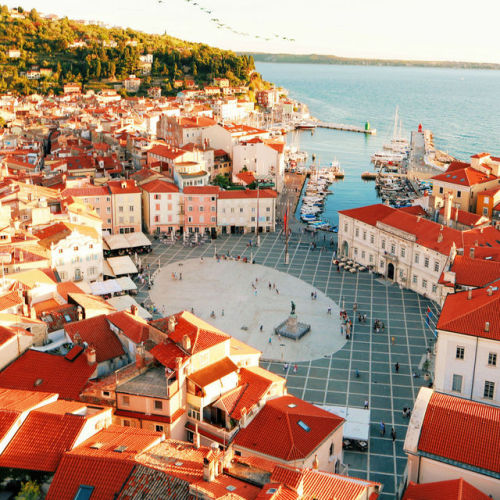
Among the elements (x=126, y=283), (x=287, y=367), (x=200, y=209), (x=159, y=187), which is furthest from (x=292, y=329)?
(x=159, y=187)

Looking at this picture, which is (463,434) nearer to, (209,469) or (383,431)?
(209,469)

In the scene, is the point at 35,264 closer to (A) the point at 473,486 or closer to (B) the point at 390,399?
(B) the point at 390,399

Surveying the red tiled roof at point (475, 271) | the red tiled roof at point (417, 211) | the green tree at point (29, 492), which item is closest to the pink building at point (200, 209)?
the red tiled roof at point (417, 211)

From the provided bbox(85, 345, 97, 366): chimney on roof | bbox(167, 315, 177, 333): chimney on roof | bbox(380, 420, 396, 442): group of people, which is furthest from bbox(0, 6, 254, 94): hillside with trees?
bbox(380, 420, 396, 442): group of people

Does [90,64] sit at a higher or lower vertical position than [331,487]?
higher

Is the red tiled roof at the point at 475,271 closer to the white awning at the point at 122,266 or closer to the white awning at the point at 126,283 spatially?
the white awning at the point at 126,283

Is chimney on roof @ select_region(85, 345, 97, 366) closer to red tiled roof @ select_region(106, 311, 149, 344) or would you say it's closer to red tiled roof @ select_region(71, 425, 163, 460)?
red tiled roof @ select_region(106, 311, 149, 344)

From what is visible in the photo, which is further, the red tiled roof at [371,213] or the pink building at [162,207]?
the pink building at [162,207]
